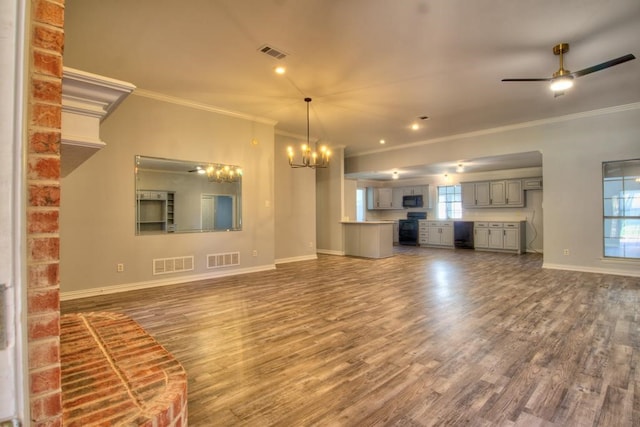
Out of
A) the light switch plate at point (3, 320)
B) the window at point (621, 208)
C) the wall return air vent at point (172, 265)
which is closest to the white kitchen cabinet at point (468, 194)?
the window at point (621, 208)

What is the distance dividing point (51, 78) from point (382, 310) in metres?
3.51

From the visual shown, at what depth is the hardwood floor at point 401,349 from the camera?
1.82m

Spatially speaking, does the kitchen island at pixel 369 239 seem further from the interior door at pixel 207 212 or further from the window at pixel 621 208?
the window at pixel 621 208

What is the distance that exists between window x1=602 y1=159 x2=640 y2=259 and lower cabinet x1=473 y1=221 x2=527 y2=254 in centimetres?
299

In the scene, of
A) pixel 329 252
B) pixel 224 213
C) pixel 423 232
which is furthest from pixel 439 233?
pixel 224 213

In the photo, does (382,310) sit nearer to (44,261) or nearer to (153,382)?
(153,382)

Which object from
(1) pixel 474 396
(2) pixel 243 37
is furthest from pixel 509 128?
(1) pixel 474 396

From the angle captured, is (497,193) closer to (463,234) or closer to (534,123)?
(463,234)

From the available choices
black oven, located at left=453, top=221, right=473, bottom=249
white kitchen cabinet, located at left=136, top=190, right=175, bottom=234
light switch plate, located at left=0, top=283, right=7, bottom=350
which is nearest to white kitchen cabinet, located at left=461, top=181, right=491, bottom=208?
black oven, located at left=453, top=221, right=473, bottom=249

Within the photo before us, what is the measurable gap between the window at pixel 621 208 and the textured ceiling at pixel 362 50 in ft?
4.13

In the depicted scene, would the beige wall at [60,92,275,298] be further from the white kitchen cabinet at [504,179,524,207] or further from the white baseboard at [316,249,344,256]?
the white kitchen cabinet at [504,179,524,207]

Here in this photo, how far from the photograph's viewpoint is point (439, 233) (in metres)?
10.2

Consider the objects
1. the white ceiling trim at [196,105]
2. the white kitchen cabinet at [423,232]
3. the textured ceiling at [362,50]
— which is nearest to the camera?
the textured ceiling at [362,50]

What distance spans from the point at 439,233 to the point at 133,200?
345 inches
